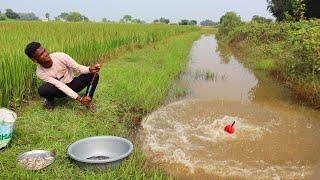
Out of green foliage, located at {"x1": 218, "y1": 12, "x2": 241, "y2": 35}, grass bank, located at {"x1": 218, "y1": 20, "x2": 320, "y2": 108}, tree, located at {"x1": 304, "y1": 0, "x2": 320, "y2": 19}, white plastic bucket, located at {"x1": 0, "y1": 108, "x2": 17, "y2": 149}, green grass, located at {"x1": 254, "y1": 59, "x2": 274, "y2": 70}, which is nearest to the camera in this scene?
white plastic bucket, located at {"x1": 0, "y1": 108, "x2": 17, "y2": 149}

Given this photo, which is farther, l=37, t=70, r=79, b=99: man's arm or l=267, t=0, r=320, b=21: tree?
l=267, t=0, r=320, b=21: tree

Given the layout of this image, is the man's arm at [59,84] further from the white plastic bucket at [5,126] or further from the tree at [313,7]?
the tree at [313,7]

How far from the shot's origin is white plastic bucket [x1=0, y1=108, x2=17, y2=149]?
133 inches

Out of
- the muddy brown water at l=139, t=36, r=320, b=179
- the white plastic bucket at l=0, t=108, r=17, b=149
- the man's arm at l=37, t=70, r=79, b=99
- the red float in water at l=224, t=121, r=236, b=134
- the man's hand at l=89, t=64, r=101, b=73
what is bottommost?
the muddy brown water at l=139, t=36, r=320, b=179

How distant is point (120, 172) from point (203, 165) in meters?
0.97

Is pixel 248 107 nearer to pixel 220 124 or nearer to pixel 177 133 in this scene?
pixel 220 124

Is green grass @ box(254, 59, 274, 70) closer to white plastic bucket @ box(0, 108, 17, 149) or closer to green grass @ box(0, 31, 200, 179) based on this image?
green grass @ box(0, 31, 200, 179)

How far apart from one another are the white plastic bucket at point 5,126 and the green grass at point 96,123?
12 centimetres

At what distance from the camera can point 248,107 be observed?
607 cm

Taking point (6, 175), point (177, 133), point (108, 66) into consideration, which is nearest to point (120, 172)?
point (6, 175)

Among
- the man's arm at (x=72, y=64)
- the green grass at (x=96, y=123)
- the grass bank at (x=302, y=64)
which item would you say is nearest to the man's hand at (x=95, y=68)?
the man's arm at (x=72, y=64)

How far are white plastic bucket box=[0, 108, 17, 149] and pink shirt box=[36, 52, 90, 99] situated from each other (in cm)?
98

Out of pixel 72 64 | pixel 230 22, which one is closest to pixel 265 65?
pixel 72 64

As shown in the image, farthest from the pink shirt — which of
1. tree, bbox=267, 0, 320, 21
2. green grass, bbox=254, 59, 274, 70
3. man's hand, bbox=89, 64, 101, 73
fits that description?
tree, bbox=267, 0, 320, 21
